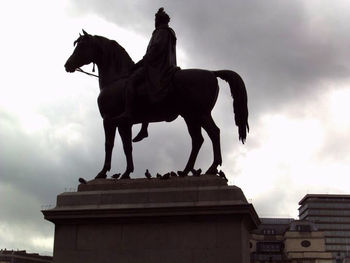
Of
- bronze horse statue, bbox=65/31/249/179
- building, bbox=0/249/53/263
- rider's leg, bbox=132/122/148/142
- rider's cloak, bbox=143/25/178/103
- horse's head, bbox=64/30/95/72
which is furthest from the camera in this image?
building, bbox=0/249/53/263

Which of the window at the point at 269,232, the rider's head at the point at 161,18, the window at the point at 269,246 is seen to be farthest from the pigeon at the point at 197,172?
the window at the point at 269,232

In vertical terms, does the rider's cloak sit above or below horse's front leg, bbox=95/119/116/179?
above

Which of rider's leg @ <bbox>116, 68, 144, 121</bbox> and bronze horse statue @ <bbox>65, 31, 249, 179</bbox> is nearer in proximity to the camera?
bronze horse statue @ <bbox>65, 31, 249, 179</bbox>

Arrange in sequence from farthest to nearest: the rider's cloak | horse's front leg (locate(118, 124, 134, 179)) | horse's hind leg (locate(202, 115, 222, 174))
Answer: horse's front leg (locate(118, 124, 134, 179)), the rider's cloak, horse's hind leg (locate(202, 115, 222, 174))

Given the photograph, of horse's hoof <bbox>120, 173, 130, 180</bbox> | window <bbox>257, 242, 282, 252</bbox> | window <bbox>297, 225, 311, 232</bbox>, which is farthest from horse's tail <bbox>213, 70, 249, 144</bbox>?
window <bbox>297, 225, 311, 232</bbox>

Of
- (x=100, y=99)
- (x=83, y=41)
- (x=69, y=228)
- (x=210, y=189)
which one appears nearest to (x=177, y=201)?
(x=210, y=189)

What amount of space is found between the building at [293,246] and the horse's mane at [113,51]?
88.4 meters

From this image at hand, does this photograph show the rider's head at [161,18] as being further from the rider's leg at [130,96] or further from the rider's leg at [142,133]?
the rider's leg at [142,133]

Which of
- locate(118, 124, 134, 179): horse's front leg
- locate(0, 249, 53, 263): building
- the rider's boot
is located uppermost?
locate(0, 249, 53, 263): building

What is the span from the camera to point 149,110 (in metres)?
14.2

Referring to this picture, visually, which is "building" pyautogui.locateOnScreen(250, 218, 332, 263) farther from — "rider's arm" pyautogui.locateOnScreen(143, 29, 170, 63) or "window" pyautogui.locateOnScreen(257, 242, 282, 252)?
"rider's arm" pyautogui.locateOnScreen(143, 29, 170, 63)

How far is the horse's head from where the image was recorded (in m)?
14.8

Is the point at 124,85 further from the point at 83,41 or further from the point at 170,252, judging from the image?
the point at 170,252

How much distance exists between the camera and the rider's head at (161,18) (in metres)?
14.8
